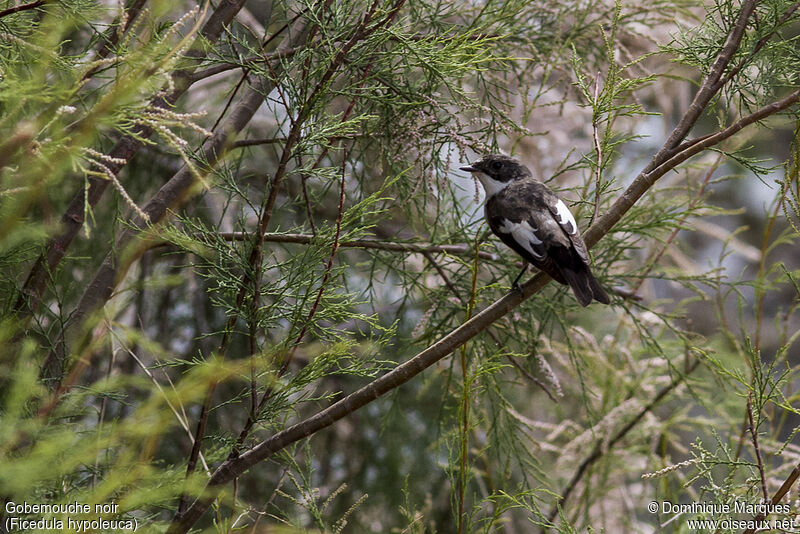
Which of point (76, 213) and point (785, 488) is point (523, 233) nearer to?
point (785, 488)

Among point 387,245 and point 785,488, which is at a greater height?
point 387,245

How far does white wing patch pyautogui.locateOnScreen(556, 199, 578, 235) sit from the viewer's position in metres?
2.69

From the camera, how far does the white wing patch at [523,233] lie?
263 cm

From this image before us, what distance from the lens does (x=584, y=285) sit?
2475mm

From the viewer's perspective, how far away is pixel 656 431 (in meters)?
3.38

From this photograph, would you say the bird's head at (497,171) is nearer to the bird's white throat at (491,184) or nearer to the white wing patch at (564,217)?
the bird's white throat at (491,184)

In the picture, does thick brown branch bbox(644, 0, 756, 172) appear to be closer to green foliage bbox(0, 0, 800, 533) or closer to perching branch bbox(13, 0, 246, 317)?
green foliage bbox(0, 0, 800, 533)

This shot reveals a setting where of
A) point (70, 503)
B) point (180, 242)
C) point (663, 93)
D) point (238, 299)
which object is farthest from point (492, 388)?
point (663, 93)

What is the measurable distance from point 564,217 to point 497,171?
47cm

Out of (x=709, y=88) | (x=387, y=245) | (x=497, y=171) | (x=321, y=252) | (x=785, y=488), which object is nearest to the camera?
(x=785, y=488)

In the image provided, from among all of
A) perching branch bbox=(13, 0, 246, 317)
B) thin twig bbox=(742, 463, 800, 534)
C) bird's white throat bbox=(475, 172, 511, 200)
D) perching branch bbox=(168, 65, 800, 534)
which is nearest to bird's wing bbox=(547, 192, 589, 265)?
bird's white throat bbox=(475, 172, 511, 200)

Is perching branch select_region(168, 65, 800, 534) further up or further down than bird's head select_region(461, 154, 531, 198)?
further down

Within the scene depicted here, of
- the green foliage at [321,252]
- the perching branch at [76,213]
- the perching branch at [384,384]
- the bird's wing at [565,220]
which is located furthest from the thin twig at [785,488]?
the perching branch at [76,213]

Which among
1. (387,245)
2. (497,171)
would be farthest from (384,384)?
(497,171)
